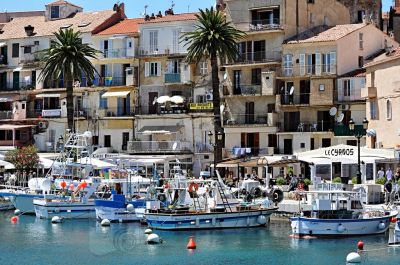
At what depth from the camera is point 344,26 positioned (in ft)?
249

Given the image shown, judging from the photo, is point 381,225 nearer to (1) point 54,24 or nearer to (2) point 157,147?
(2) point 157,147

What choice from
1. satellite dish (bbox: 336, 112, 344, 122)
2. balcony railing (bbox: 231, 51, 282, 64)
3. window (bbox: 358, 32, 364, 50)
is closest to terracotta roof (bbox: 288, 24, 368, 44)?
window (bbox: 358, 32, 364, 50)

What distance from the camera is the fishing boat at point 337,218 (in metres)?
46.4

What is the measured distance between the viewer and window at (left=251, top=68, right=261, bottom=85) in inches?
3040

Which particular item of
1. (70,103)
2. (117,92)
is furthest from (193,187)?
(117,92)

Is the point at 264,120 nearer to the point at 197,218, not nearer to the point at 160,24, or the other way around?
the point at 160,24

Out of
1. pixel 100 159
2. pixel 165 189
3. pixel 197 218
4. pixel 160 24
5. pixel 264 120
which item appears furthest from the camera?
pixel 160 24

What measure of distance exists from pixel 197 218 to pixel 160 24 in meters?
35.2

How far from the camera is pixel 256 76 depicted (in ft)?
254

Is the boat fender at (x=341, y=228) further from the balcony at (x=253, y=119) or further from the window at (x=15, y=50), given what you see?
the window at (x=15, y=50)

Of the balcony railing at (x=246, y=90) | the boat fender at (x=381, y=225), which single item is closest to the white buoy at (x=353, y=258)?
the boat fender at (x=381, y=225)

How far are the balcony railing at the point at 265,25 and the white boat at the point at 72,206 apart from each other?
23560 mm

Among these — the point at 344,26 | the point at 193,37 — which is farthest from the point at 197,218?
the point at 344,26

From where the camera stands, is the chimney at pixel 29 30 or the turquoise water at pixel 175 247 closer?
the turquoise water at pixel 175 247
